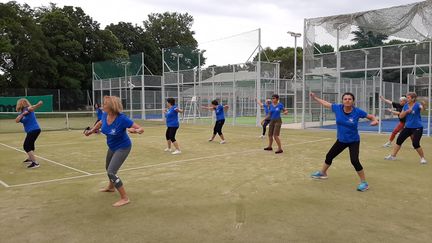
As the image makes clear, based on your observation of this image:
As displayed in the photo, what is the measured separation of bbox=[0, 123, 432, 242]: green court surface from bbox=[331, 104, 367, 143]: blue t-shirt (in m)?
0.89

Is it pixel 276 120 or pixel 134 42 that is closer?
pixel 276 120

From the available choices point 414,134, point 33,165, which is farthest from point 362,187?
point 33,165

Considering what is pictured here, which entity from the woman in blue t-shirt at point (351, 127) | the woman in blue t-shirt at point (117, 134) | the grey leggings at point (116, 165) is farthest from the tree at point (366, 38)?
the grey leggings at point (116, 165)

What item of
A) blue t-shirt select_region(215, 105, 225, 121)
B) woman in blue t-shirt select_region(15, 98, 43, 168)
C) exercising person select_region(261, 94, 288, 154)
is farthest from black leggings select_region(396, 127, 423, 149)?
woman in blue t-shirt select_region(15, 98, 43, 168)

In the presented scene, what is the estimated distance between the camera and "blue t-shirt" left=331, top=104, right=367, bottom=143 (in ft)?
21.6

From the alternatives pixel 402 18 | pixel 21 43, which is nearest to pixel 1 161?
pixel 402 18

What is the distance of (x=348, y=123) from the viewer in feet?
21.6

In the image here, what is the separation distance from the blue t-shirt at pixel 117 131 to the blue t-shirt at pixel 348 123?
357cm

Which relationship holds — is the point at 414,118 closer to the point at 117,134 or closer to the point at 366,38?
the point at 117,134

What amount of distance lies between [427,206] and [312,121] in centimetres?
1701

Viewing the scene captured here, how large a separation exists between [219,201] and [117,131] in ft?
6.21

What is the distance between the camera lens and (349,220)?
16.3 feet

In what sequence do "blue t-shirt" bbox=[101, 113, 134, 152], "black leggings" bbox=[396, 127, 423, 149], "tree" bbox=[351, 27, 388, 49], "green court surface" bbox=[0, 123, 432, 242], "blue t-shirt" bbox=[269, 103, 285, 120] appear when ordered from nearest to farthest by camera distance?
"green court surface" bbox=[0, 123, 432, 242]
"blue t-shirt" bbox=[101, 113, 134, 152]
"black leggings" bbox=[396, 127, 423, 149]
"blue t-shirt" bbox=[269, 103, 285, 120]
"tree" bbox=[351, 27, 388, 49]

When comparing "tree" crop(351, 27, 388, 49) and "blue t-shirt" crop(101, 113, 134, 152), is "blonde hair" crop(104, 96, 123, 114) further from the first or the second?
"tree" crop(351, 27, 388, 49)
